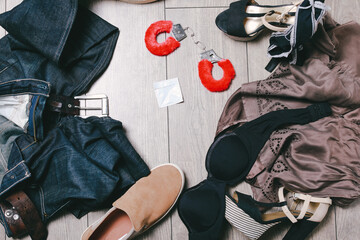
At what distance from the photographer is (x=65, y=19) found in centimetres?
86

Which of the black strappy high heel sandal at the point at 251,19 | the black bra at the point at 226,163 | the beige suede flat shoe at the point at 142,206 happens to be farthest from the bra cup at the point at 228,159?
the black strappy high heel sandal at the point at 251,19

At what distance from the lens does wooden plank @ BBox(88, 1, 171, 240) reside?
0.96 m

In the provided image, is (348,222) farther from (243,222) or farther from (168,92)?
(168,92)

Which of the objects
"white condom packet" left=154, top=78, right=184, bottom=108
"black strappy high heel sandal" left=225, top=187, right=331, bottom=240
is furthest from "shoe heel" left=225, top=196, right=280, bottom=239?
"white condom packet" left=154, top=78, right=184, bottom=108

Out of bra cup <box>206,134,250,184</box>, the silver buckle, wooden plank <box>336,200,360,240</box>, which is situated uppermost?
the silver buckle

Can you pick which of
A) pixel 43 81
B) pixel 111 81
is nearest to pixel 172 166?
pixel 111 81

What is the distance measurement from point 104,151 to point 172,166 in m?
0.22

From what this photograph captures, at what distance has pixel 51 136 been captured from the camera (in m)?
0.88

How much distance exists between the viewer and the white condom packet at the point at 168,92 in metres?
0.96

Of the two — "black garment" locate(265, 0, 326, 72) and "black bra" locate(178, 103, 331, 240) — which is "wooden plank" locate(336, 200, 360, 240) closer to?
"black bra" locate(178, 103, 331, 240)

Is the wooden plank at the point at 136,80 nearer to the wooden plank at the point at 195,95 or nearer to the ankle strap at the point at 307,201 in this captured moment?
the wooden plank at the point at 195,95

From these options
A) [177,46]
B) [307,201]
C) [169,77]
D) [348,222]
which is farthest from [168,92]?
[348,222]

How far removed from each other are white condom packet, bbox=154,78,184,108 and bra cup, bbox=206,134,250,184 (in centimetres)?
20

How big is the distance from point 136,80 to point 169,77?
0.11 m
